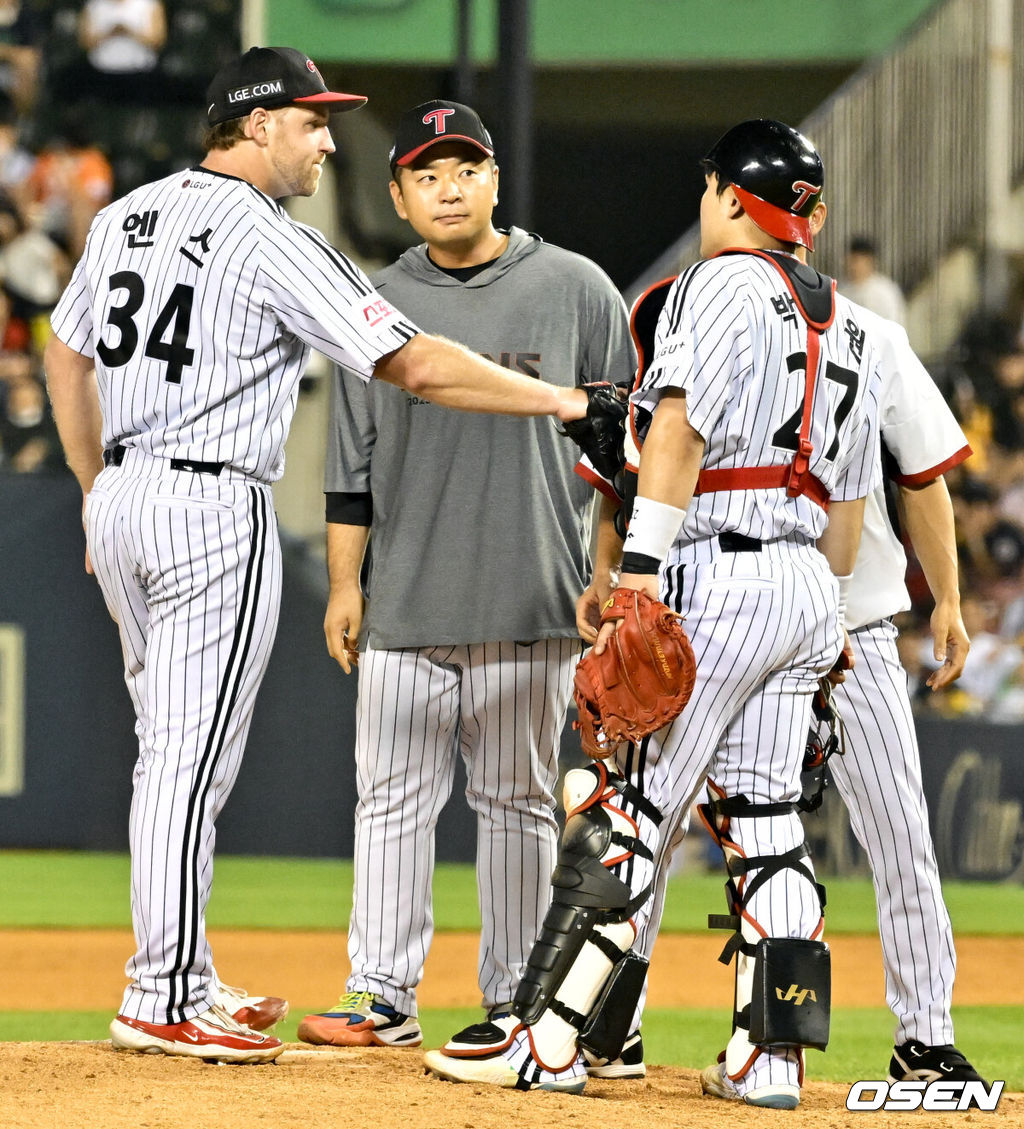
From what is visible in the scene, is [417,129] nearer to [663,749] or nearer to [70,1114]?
[663,749]

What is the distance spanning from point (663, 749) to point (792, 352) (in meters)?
0.83

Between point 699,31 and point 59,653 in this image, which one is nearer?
point 59,653

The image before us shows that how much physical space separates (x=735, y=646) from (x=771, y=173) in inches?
38.3

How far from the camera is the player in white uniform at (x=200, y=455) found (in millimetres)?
3471

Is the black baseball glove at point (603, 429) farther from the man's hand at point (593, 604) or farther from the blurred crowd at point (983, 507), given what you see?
the blurred crowd at point (983, 507)

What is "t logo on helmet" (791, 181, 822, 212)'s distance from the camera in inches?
133

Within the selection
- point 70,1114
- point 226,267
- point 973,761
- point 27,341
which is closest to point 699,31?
point 27,341

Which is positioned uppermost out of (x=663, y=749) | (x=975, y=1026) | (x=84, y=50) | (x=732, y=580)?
(x=84, y=50)

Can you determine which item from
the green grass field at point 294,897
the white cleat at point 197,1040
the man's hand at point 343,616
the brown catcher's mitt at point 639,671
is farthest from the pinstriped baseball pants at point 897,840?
the green grass field at point 294,897

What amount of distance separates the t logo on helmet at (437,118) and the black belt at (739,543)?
55.9 inches

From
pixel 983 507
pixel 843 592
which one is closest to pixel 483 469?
pixel 843 592

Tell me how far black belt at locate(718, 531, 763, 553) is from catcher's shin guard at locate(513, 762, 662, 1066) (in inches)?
20.7

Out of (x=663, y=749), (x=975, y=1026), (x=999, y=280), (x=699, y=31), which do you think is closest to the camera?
(x=663, y=749)

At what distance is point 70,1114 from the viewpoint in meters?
2.91
